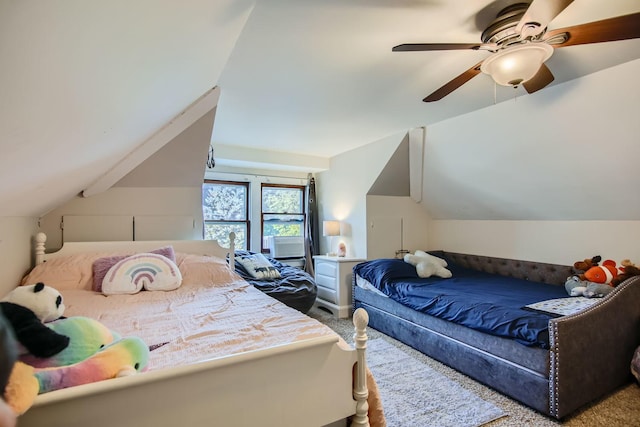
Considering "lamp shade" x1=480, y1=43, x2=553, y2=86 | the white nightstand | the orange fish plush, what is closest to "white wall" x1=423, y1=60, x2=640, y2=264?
the orange fish plush

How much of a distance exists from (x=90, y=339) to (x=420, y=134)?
333 cm

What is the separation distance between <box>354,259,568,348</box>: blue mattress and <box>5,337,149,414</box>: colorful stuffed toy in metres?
2.18

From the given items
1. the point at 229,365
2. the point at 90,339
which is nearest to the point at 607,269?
the point at 229,365

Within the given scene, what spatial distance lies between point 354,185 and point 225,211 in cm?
197

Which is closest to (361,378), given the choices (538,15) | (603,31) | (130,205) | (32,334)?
(32,334)

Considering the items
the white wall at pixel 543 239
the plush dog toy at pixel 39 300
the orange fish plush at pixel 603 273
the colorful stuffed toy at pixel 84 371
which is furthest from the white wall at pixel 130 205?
the orange fish plush at pixel 603 273

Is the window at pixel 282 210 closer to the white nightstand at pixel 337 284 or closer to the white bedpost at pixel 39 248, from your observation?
the white nightstand at pixel 337 284

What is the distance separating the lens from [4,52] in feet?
2.05

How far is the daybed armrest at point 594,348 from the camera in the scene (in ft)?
6.11

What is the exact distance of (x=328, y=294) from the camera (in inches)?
161

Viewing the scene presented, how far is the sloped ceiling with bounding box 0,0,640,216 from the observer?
2.54 ft

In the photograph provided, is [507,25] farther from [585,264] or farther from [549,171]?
[585,264]

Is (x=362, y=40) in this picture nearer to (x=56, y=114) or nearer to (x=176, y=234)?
(x=56, y=114)

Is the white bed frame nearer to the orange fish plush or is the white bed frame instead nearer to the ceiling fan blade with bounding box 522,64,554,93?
the ceiling fan blade with bounding box 522,64,554,93
